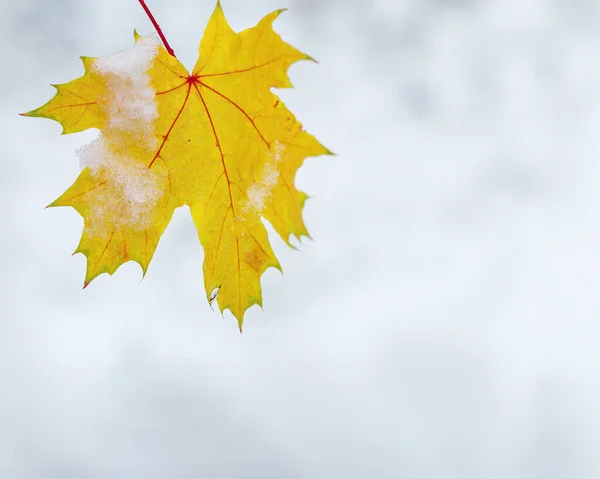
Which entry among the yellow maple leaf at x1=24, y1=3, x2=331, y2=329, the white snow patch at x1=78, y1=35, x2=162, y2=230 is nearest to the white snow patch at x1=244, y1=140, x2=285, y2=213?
the yellow maple leaf at x1=24, y1=3, x2=331, y2=329

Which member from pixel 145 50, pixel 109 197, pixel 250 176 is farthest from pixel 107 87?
pixel 250 176

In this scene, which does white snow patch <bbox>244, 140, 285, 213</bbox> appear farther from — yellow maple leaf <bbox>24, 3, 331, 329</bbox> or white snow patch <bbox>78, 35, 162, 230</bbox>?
white snow patch <bbox>78, 35, 162, 230</bbox>

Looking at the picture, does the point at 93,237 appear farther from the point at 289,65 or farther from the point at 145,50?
the point at 289,65

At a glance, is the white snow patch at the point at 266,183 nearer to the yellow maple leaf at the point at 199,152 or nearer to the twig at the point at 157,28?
the yellow maple leaf at the point at 199,152

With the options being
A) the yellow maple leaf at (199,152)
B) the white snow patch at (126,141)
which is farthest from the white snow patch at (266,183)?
the white snow patch at (126,141)

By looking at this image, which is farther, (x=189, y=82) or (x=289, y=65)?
(x=189, y=82)

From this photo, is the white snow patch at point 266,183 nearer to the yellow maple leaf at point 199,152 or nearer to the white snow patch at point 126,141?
the yellow maple leaf at point 199,152

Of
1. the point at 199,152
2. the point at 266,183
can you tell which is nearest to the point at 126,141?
the point at 199,152

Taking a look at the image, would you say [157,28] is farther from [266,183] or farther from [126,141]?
[266,183]
